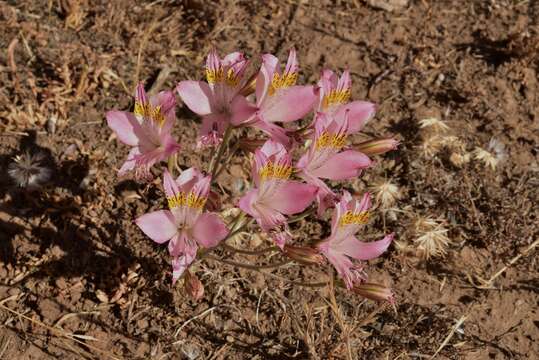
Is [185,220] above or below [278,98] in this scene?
below

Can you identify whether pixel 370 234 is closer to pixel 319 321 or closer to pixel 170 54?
pixel 319 321

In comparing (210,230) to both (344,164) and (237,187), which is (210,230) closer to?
(344,164)

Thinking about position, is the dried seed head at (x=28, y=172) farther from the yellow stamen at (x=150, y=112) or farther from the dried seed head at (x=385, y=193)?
the dried seed head at (x=385, y=193)

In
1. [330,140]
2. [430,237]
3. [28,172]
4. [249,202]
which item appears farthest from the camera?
[430,237]

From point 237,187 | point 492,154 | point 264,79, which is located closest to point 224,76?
point 264,79

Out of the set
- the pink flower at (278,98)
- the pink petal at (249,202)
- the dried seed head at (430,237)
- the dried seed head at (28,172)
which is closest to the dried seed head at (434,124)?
the dried seed head at (430,237)

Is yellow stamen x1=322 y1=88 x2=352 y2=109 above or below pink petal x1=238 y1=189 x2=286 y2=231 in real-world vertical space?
above

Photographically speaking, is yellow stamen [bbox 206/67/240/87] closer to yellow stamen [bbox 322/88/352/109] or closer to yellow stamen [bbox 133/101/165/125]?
yellow stamen [bbox 133/101/165/125]

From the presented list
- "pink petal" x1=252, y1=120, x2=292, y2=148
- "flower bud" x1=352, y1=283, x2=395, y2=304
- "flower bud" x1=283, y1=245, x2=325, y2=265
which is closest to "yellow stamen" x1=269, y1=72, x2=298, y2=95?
"pink petal" x1=252, y1=120, x2=292, y2=148
